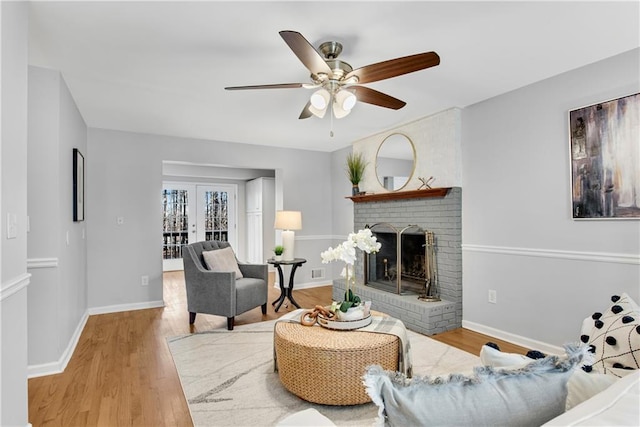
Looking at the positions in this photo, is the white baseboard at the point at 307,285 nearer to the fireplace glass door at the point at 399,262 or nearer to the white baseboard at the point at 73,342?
the fireplace glass door at the point at 399,262

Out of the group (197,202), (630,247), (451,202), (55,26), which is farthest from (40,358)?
(197,202)

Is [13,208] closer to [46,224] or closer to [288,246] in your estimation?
[46,224]

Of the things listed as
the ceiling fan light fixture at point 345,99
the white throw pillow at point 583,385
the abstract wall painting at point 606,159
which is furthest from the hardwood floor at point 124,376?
the ceiling fan light fixture at point 345,99

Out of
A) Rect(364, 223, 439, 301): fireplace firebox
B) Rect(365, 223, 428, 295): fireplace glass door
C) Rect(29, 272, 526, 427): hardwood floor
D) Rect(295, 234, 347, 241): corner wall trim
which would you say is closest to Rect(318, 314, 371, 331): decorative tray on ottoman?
Rect(29, 272, 526, 427): hardwood floor

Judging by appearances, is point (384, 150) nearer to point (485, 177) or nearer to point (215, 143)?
point (485, 177)

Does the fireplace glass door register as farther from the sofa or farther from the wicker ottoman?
the sofa

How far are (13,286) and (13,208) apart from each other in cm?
37

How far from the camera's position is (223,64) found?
8.36 feet

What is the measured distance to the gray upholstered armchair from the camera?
138 inches

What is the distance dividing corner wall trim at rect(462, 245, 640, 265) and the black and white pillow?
1381 millimetres

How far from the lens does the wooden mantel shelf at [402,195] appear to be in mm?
3688

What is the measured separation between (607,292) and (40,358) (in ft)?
13.9

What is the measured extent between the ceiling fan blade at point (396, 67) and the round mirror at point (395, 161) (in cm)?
212

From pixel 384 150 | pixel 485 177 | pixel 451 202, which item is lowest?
pixel 451 202
